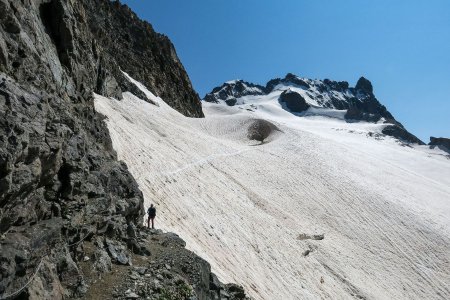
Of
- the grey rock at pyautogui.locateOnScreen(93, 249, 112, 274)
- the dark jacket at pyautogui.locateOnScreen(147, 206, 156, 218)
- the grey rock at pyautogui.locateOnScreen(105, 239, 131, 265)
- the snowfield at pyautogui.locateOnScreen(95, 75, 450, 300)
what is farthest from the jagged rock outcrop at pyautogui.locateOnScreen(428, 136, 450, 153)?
the grey rock at pyautogui.locateOnScreen(93, 249, 112, 274)

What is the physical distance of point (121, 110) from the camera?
43.4 m

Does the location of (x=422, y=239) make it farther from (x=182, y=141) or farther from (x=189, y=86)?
(x=189, y=86)

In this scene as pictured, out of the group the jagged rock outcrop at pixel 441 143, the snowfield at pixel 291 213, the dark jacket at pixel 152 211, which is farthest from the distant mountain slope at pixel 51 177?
the jagged rock outcrop at pixel 441 143

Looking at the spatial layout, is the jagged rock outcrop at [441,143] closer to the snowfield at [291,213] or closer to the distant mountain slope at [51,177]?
the snowfield at [291,213]

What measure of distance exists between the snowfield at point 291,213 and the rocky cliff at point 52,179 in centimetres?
640

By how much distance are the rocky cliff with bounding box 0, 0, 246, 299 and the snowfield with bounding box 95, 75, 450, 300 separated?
6400 mm

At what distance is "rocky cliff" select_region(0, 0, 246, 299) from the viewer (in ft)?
27.2

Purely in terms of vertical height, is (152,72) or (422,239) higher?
(152,72)

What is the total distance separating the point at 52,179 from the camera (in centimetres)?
1055

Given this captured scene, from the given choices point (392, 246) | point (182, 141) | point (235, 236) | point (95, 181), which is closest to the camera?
point (95, 181)

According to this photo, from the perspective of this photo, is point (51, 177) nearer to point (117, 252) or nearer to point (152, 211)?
point (117, 252)

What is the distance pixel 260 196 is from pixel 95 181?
24.2 metres

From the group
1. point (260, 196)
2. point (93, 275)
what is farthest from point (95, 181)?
point (260, 196)

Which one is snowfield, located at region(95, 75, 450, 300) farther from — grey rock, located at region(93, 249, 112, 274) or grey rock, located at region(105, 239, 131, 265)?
grey rock, located at region(93, 249, 112, 274)
